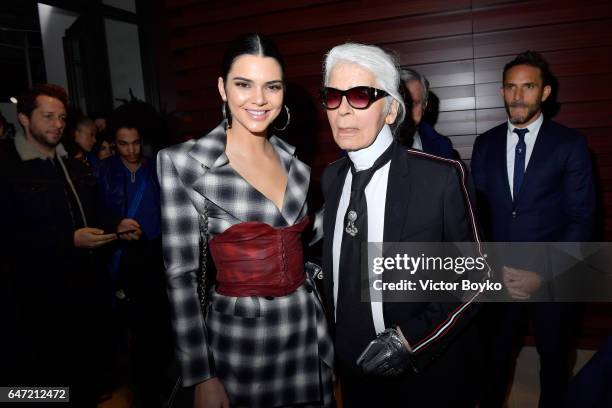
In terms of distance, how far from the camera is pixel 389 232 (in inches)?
61.2

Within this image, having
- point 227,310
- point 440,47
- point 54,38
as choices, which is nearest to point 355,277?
point 227,310

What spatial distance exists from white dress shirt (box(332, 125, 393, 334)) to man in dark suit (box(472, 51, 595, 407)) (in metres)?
1.57

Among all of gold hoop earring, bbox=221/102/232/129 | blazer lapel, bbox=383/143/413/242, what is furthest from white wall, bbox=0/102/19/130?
blazer lapel, bbox=383/143/413/242

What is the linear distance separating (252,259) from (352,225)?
0.48 metres

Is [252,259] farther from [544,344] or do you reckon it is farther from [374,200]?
[544,344]

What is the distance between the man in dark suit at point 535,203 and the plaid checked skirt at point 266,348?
1654mm

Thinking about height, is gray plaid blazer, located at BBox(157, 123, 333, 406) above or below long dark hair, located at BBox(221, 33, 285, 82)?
below

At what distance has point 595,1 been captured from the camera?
11.0 feet

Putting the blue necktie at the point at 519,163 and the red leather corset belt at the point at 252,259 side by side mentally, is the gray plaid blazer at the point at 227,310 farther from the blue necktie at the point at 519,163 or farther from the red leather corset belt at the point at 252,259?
the blue necktie at the point at 519,163

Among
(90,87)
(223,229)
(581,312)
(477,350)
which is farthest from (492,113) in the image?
(90,87)

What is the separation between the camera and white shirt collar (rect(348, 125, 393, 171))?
5.43 feet

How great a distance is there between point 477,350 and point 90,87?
17.1ft

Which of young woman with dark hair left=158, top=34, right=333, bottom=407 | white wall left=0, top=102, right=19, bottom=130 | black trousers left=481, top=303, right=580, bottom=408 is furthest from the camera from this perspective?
white wall left=0, top=102, right=19, bottom=130

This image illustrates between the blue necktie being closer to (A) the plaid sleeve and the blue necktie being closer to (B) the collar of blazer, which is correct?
(B) the collar of blazer
